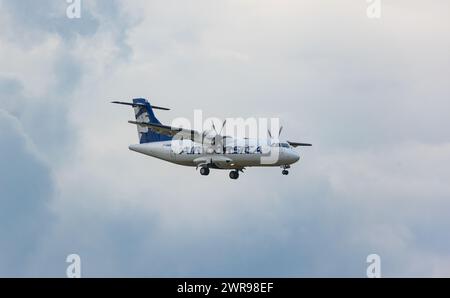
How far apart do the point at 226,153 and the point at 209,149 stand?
1808mm

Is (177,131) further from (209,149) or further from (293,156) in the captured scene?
(293,156)

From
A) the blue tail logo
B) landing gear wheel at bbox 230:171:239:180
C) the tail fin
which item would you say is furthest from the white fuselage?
landing gear wheel at bbox 230:171:239:180

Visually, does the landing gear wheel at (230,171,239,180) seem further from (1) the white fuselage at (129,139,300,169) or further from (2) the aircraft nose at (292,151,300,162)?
(2) the aircraft nose at (292,151,300,162)

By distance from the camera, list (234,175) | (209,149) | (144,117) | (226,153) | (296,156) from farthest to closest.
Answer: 1. (144,117)
2. (234,175)
3. (209,149)
4. (226,153)
5. (296,156)

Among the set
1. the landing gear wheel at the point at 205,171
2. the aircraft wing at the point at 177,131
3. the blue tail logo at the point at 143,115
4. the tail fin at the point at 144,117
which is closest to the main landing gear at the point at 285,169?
the landing gear wheel at the point at 205,171

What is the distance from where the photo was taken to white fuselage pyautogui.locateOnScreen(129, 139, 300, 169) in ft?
281

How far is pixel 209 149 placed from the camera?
89.1m

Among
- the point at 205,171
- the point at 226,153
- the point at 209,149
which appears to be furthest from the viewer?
the point at 205,171

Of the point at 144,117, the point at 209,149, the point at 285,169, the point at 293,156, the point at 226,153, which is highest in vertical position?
the point at 144,117

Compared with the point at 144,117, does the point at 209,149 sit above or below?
below

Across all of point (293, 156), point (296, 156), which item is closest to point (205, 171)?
point (293, 156)

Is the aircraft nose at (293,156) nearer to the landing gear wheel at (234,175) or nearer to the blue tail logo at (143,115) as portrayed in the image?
the landing gear wheel at (234,175)
